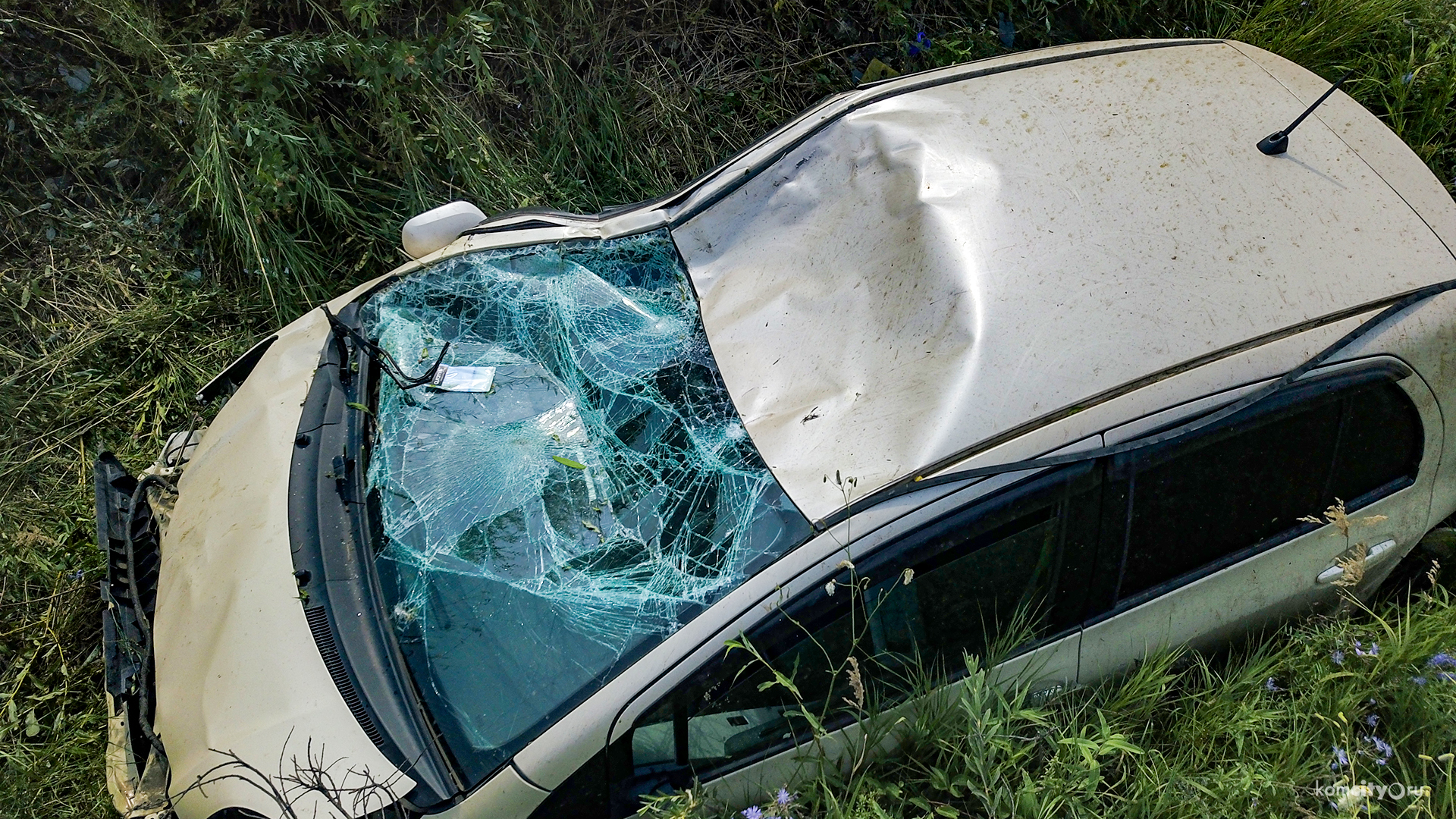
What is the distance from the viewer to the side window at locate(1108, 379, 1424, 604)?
6.88ft

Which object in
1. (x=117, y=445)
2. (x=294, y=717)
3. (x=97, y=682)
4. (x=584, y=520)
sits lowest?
(x=97, y=682)

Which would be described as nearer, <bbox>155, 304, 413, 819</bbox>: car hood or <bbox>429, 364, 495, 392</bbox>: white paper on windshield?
<bbox>155, 304, 413, 819</bbox>: car hood

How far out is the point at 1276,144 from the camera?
92.4 inches

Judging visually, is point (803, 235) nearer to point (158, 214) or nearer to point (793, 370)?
point (793, 370)

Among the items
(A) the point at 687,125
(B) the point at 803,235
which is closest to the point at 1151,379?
(B) the point at 803,235

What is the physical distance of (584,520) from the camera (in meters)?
2.08

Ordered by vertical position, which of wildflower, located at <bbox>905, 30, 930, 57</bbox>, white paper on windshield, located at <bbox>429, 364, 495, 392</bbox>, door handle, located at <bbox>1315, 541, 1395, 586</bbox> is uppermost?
wildflower, located at <bbox>905, 30, 930, 57</bbox>

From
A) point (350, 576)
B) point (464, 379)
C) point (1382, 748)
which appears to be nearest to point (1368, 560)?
point (1382, 748)

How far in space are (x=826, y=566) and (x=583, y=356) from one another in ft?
3.13

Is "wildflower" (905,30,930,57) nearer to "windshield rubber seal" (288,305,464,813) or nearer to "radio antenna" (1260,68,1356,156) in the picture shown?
"radio antenna" (1260,68,1356,156)

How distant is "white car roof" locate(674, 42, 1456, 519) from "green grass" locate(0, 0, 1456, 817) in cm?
166

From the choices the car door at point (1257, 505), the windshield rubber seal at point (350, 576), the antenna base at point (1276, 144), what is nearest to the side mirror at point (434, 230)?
the windshield rubber seal at point (350, 576)

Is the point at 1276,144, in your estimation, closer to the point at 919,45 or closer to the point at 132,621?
the point at 919,45

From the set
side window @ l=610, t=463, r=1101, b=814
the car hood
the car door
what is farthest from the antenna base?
the car hood
